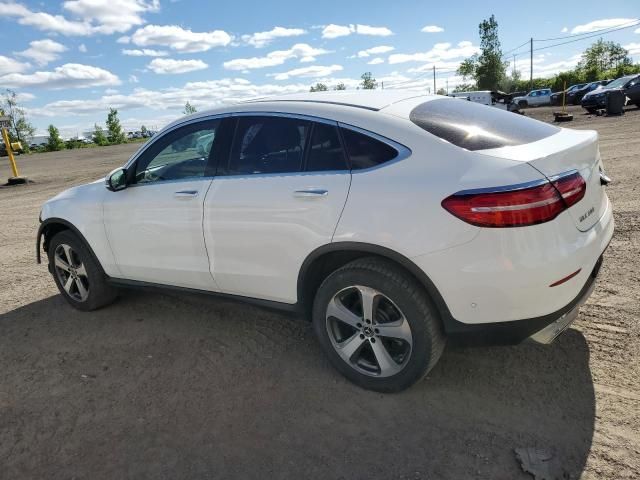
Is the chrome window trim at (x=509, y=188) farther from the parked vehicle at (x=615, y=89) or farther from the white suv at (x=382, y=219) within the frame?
the parked vehicle at (x=615, y=89)

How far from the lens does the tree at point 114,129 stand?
72750 mm

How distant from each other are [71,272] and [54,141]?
68.1 meters

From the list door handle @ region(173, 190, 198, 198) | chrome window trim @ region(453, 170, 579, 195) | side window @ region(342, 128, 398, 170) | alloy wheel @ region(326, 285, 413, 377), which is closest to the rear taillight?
chrome window trim @ region(453, 170, 579, 195)

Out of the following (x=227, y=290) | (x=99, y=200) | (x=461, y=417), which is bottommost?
(x=461, y=417)

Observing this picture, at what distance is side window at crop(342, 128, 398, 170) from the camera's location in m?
2.73

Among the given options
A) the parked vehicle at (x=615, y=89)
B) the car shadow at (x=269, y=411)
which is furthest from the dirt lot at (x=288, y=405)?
the parked vehicle at (x=615, y=89)

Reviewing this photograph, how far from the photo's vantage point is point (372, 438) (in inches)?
103

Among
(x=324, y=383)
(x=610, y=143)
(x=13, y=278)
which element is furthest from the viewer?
(x=610, y=143)

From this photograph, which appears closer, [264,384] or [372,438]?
[372,438]

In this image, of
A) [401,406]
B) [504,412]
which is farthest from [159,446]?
[504,412]

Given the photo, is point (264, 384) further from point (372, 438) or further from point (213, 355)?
point (372, 438)

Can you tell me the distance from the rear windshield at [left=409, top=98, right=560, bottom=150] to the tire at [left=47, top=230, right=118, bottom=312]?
10.2 ft

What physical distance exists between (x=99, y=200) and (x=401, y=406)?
2.96 m

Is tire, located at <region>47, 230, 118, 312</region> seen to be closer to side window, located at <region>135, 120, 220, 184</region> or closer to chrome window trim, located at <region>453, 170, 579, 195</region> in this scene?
side window, located at <region>135, 120, 220, 184</region>
